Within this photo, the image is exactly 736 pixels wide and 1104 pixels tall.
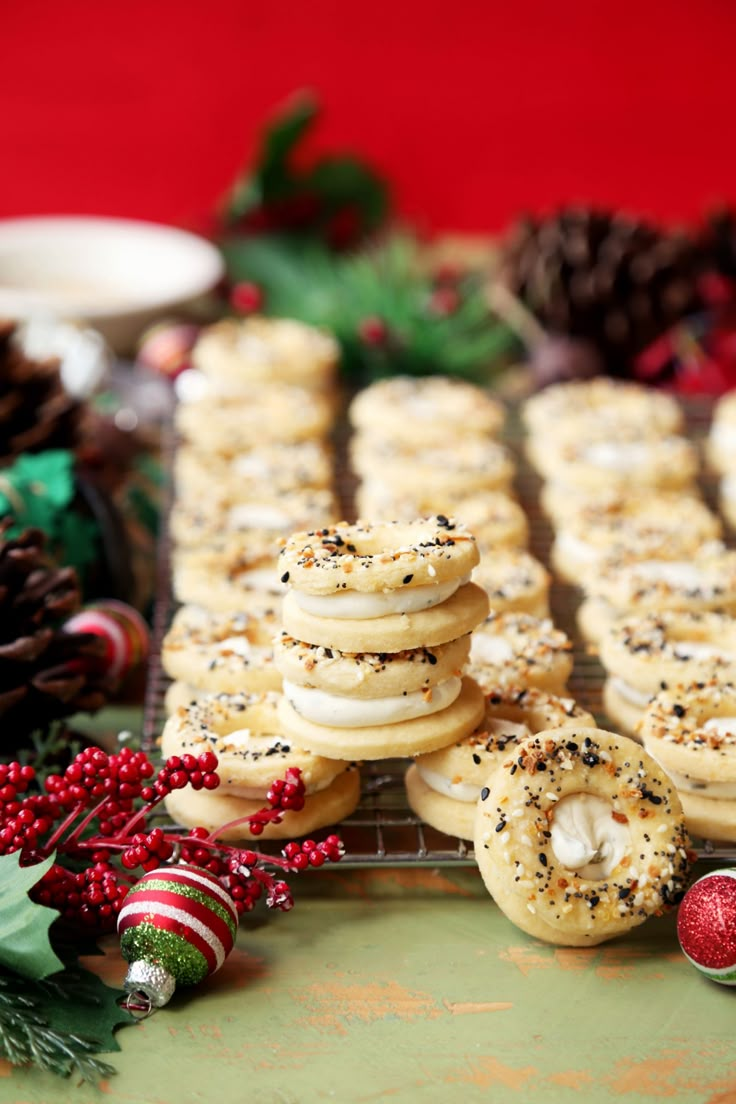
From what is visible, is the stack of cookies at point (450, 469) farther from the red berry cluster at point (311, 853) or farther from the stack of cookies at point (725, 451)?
the red berry cluster at point (311, 853)

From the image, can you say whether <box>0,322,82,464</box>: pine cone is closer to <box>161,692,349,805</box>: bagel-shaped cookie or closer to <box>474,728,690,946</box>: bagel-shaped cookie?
<box>161,692,349,805</box>: bagel-shaped cookie

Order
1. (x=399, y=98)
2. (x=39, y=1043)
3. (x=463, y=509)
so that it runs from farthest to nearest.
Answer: (x=399, y=98)
(x=463, y=509)
(x=39, y=1043)

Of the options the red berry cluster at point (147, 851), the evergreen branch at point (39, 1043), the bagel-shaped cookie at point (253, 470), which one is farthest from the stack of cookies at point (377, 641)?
the bagel-shaped cookie at point (253, 470)

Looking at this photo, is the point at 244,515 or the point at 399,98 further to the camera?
the point at 399,98

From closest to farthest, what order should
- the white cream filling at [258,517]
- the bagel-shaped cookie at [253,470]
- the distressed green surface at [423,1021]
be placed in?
1. the distressed green surface at [423,1021]
2. the white cream filling at [258,517]
3. the bagel-shaped cookie at [253,470]

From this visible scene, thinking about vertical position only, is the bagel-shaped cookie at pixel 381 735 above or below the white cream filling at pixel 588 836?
above

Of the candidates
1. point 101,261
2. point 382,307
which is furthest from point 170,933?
point 101,261

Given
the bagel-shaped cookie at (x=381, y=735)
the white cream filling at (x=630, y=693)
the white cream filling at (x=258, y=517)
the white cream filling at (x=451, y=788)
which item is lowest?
the white cream filling at (x=630, y=693)

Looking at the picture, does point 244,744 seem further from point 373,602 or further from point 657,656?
point 657,656
